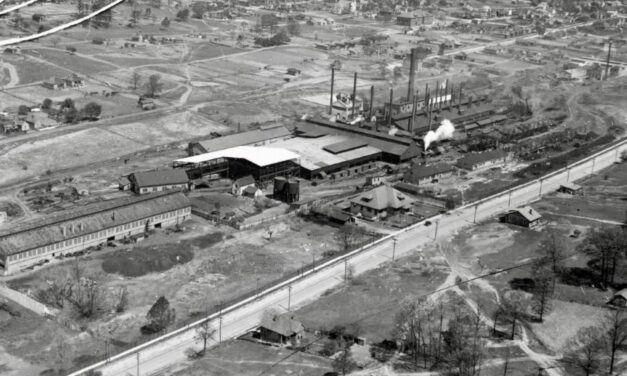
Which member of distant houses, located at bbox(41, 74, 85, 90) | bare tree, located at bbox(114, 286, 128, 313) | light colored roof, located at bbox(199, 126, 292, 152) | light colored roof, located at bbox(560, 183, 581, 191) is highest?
distant houses, located at bbox(41, 74, 85, 90)

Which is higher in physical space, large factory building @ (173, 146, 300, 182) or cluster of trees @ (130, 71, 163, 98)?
cluster of trees @ (130, 71, 163, 98)

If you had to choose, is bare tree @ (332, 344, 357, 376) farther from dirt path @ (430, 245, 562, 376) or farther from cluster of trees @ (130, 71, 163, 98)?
cluster of trees @ (130, 71, 163, 98)

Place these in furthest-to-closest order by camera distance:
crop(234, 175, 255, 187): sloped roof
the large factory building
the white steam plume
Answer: the white steam plume → the large factory building → crop(234, 175, 255, 187): sloped roof

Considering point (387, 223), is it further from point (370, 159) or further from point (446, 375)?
point (446, 375)

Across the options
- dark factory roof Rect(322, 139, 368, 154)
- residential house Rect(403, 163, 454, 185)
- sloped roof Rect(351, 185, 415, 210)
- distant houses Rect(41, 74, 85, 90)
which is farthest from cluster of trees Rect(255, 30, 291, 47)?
sloped roof Rect(351, 185, 415, 210)

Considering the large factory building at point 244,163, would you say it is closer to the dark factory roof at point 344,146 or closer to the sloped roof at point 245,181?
the sloped roof at point 245,181

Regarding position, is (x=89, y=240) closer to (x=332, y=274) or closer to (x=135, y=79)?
(x=332, y=274)
